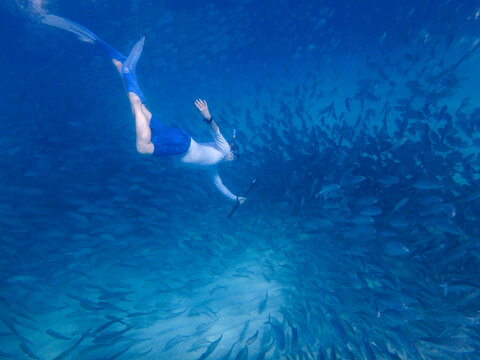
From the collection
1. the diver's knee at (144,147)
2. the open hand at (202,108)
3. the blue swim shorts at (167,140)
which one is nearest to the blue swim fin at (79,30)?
the blue swim shorts at (167,140)

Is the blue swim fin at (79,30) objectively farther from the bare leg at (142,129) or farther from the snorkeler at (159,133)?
the bare leg at (142,129)

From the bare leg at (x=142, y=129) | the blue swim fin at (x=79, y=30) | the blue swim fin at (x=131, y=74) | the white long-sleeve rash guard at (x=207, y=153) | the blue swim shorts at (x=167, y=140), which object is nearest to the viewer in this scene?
the bare leg at (x=142, y=129)

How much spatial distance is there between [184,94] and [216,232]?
33.8 metres

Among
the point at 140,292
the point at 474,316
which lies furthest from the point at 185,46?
the point at 474,316

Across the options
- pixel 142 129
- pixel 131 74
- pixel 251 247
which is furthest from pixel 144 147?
pixel 251 247

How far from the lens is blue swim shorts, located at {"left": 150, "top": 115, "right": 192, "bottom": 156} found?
4.22 metres

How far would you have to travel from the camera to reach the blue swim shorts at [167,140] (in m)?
4.22

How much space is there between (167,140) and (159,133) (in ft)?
0.72

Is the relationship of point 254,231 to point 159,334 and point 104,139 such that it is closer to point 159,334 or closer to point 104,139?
point 159,334

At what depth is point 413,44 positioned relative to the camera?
80.2 feet

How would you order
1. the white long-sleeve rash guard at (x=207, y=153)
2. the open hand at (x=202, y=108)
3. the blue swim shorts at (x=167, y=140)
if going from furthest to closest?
the white long-sleeve rash guard at (x=207, y=153), the open hand at (x=202, y=108), the blue swim shorts at (x=167, y=140)

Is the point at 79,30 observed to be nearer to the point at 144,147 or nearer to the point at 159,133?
the point at 159,133

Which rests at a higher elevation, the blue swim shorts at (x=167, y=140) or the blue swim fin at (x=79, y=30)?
the blue swim fin at (x=79, y=30)

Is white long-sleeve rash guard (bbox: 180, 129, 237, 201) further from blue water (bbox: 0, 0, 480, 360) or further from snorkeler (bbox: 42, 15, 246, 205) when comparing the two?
blue water (bbox: 0, 0, 480, 360)
